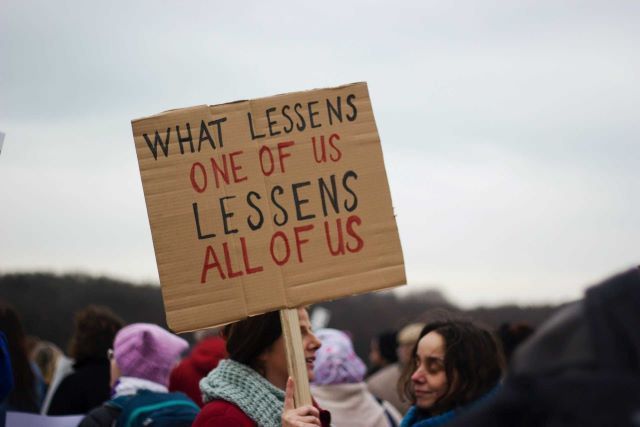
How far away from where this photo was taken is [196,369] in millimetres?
6094

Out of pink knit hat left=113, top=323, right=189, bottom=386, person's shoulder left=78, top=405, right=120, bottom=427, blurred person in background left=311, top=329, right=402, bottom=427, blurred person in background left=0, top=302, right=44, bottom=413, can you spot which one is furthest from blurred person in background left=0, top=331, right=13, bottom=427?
blurred person in background left=311, top=329, right=402, bottom=427

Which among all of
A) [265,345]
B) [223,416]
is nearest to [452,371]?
[265,345]

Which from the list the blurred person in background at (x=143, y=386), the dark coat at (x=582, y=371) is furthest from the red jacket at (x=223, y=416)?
the dark coat at (x=582, y=371)

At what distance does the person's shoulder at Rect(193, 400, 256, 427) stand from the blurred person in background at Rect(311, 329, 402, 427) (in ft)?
8.30

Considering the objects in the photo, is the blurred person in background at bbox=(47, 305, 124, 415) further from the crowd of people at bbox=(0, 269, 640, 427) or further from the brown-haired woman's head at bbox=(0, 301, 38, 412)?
the brown-haired woman's head at bbox=(0, 301, 38, 412)

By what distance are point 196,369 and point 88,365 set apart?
2.50 ft

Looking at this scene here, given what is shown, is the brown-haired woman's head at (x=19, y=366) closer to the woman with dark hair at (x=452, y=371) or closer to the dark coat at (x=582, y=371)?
the woman with dark hair at (x=452, y=371)

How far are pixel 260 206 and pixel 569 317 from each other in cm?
226

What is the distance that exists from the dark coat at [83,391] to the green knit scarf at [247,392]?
2724 millimetres

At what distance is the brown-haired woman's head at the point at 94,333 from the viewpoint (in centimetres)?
636

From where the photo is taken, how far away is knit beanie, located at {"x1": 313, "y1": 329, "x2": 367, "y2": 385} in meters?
6.26

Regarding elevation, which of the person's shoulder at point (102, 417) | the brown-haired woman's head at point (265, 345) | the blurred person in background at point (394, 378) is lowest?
the blurred person in background at point (394, 378)

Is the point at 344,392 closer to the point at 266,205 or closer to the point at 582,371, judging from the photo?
the point at 266,205

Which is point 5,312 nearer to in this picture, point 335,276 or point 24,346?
point 24,346
